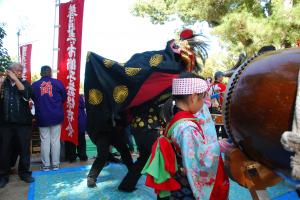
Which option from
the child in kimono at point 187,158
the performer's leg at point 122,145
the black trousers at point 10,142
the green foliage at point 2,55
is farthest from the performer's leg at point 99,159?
the green foliage at point 2,55

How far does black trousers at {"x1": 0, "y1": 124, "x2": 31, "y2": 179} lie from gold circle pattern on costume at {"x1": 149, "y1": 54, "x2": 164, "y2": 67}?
2046mm

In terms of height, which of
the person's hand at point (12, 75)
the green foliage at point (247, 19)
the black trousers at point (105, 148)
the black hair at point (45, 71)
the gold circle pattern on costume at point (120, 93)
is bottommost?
the black trousers at point (105, 148)

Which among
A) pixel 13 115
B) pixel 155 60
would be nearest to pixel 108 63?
pixel 155 60

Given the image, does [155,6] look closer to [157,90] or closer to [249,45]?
[249,45]

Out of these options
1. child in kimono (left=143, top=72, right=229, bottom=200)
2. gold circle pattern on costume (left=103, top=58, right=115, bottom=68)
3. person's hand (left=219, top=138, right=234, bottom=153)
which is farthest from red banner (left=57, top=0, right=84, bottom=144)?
person's hand (left=219, top=138, right=234, bottom=153)

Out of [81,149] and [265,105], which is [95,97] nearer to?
[81,149]

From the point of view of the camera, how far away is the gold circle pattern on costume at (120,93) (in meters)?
3.86

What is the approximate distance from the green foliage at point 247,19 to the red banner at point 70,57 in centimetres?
488

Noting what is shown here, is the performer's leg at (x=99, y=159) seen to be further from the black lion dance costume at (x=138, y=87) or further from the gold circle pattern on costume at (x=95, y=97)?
the gold circle pattern on costume at (x=95, y=97)

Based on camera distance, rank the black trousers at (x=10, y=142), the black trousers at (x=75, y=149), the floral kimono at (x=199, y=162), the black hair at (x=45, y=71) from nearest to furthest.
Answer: the floral kimono at (x=199, y=162) < the black trousers at (x=10, y=142) < the black hair at (x=45, y=71) < the black trousers at (x=75, y=149)

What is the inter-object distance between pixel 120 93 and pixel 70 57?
2032mm

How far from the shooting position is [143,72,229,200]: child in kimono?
186 centimetres

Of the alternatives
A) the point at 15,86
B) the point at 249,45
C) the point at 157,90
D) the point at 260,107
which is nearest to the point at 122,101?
the point at 157,90

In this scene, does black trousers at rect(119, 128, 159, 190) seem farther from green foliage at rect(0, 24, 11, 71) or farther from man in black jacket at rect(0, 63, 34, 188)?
green foliage at rect(0, 24, 11, 71)
